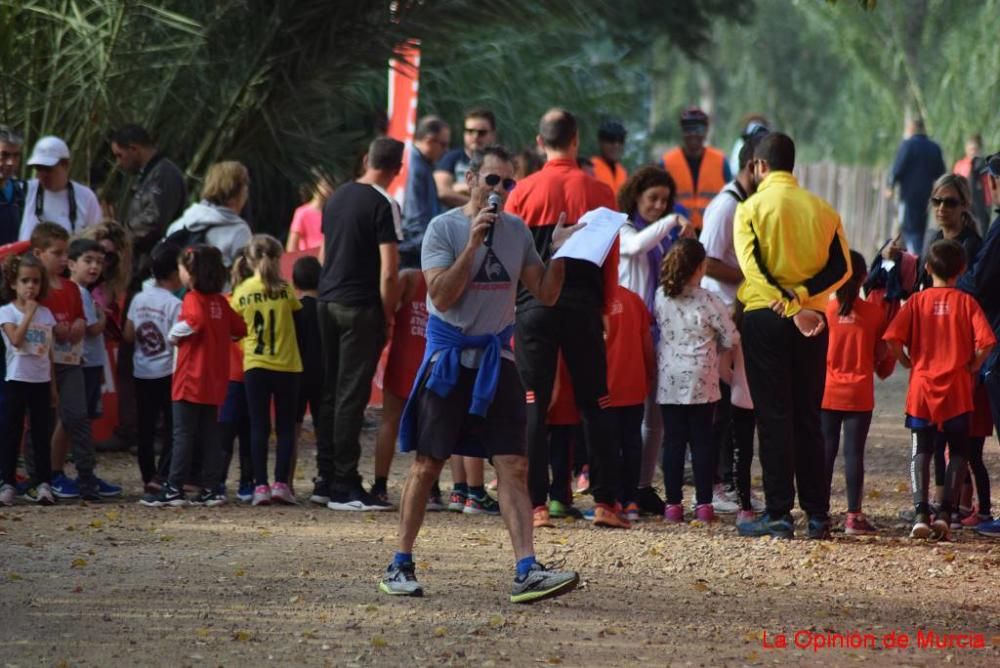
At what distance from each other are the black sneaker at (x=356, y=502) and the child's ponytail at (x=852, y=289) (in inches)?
110

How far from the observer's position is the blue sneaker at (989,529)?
405 inches

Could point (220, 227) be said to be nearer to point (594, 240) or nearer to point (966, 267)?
point (966, 267)

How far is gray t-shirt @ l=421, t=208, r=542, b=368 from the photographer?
7906 millimetres

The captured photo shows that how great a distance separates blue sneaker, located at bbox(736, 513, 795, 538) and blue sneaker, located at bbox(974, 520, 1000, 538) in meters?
1.12

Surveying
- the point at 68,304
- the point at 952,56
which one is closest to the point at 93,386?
the point at 68,304

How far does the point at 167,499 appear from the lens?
11.0m

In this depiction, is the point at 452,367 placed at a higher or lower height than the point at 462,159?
lower

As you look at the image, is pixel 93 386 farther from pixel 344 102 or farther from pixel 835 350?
pixel 344 102

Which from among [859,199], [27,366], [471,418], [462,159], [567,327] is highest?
[859,199]

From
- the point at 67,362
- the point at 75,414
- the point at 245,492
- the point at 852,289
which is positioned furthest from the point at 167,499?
the point at 852,289

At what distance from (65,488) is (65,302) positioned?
1.06 meters

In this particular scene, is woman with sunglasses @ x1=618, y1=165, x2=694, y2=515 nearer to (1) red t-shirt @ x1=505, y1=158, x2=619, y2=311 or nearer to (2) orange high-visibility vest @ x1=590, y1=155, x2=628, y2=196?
(1) red t-shirt @ x1=505, y1=158, x2=619, y2=311

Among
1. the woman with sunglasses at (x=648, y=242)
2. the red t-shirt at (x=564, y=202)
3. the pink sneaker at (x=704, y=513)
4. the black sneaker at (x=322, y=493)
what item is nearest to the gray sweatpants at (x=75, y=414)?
the black sneaker at (x=322, y=493)

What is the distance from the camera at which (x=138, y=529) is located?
9.94 meters
